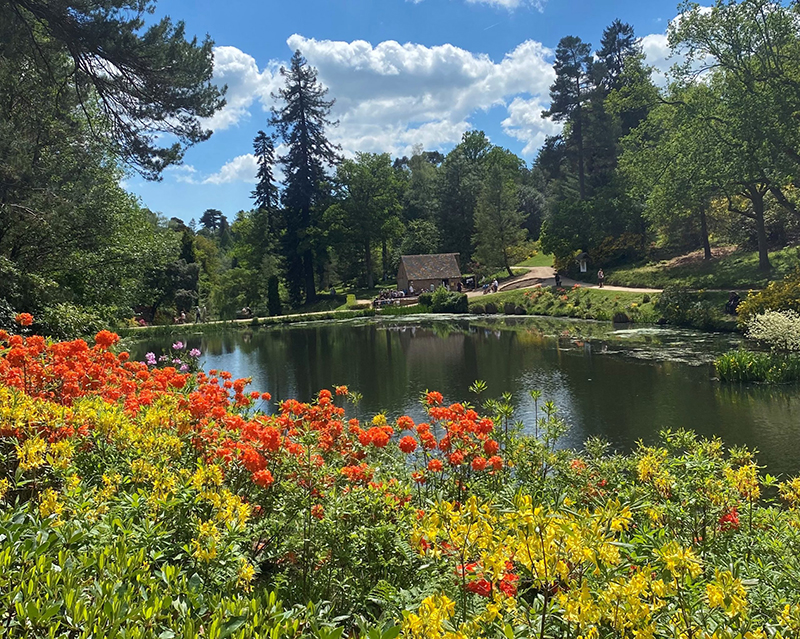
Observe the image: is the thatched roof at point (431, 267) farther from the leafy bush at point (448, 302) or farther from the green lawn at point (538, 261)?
the leafy bush at point (448, 302)

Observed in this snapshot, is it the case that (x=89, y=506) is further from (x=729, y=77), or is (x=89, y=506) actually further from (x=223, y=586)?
(x=729, y=77)

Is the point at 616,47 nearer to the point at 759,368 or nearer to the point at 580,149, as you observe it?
the point at 580,149

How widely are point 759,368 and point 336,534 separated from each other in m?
13.3

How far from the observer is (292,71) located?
47812 mm

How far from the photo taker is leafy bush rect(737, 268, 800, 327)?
→ 15.9 meters

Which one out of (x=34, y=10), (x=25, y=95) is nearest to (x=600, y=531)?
(x=34, y=10)

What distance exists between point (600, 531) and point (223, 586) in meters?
1.64

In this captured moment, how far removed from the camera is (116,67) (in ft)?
29.0

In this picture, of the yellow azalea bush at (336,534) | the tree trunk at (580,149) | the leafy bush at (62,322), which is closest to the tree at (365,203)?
the tree trunk at (580,149)

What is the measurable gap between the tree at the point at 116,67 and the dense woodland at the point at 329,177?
4 cm

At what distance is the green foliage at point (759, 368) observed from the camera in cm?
1219

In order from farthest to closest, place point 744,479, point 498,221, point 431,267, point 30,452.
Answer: point 431,267 < point 498,221 < point 744,479 < point 30,452

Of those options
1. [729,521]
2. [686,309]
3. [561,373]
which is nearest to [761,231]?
[686,309]

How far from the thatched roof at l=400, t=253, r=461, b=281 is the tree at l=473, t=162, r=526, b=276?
478 cm
